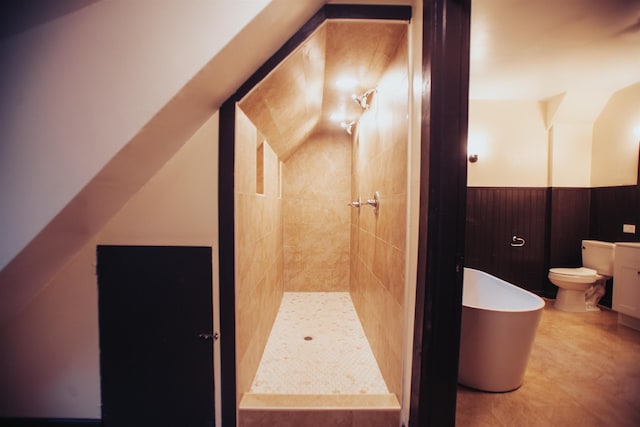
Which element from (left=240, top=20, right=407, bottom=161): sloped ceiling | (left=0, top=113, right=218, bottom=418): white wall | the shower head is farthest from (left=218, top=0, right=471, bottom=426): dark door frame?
(left=0, top=113, right=218, bottom=418): white wall

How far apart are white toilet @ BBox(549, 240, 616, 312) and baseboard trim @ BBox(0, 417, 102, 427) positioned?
4551 millimetres

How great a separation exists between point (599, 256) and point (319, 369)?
381 cm

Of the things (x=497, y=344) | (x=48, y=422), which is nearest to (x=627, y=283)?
(x=497, y=344)

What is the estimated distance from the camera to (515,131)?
360 cm

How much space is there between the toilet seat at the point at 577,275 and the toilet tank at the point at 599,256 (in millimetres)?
114

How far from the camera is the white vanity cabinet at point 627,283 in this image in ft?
8.77

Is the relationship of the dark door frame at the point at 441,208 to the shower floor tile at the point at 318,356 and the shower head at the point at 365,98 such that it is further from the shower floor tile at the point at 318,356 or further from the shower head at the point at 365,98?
the shower head at the point at 365,98

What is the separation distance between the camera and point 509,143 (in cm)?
361

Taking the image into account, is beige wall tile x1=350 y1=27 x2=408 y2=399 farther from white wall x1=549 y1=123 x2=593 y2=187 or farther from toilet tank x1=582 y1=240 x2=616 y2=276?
toilet tank x1=582 y1=240 x2=616 y2=276

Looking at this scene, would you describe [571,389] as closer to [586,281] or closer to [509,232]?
[586,281]

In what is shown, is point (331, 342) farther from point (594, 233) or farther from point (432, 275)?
point (594, 233)

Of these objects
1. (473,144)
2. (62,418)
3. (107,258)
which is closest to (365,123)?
(473,144)

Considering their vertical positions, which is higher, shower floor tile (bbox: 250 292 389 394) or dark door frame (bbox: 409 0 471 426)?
dark door frame (bbox: 409 0 471 426)

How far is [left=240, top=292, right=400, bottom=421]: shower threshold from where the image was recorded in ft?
4.75
